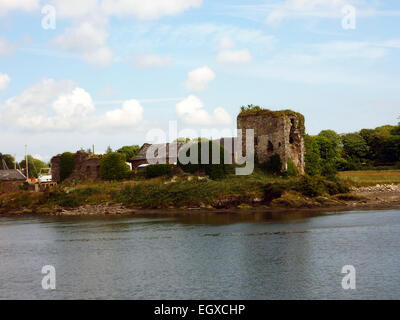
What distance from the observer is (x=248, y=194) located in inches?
1729

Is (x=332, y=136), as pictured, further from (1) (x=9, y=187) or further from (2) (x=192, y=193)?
(1) (x=9, y=187)

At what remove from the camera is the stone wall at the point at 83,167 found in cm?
5688

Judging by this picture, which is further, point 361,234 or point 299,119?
point 299,119

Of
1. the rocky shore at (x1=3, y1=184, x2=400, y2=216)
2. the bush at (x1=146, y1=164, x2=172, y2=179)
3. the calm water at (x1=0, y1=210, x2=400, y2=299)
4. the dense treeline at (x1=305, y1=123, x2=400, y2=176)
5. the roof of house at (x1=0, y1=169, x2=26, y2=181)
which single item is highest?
the dense treeline at (x1=305, y1=123, x2=400, y2=176)

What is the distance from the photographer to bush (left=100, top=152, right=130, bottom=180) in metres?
54.0

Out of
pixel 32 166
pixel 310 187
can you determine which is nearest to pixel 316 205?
pixel 310 187

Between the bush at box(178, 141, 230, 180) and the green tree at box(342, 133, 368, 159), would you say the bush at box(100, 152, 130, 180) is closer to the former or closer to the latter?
the bush at box(178, 141, 230, 180)

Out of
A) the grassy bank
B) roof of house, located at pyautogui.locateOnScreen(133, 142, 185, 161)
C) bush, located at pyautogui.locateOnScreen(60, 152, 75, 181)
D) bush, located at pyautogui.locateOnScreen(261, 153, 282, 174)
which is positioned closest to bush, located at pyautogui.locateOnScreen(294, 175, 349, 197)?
the grassy bank

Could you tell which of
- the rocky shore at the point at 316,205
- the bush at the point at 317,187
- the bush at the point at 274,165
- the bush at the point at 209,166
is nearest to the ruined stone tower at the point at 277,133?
the bush at the point at 274,165

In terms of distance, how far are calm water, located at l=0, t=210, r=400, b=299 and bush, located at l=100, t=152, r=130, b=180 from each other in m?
17.4

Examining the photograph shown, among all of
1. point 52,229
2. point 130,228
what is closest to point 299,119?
point 130,228

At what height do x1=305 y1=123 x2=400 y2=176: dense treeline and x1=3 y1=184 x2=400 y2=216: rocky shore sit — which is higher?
x1=305 y1=123 x2=400 y2=176: dense treeline
